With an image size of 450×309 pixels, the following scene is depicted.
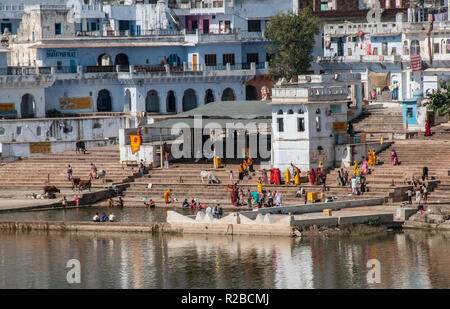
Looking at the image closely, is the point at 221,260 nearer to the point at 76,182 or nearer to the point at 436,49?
the point at 76,182

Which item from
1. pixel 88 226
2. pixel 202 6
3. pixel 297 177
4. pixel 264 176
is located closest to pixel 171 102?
pixel 202 6

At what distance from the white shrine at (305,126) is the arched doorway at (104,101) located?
21522mm

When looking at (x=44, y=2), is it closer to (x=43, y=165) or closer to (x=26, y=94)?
(x=26, y=94)

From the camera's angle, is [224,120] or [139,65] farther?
[139,65]

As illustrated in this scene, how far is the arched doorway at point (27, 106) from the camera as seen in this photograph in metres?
78.7

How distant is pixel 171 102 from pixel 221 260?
121 ft

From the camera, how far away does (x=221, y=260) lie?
49.0 meters

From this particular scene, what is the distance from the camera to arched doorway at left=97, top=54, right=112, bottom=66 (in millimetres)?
83312

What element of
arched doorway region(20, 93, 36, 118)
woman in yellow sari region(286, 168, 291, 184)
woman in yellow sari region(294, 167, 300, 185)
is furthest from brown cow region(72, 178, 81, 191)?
arched doorway region(20, 93, 36, 118)

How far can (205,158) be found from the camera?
67.2 meters

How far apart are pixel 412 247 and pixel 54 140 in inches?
1196
